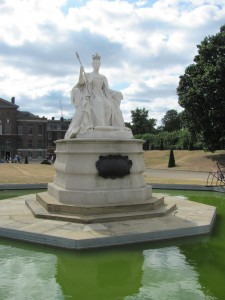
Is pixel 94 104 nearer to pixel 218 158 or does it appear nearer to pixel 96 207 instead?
pixel 96 207

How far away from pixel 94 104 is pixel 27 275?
19.2 feet

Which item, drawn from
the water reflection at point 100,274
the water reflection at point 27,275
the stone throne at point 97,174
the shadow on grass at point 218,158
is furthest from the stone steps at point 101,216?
the shadow on grass at point 218,158

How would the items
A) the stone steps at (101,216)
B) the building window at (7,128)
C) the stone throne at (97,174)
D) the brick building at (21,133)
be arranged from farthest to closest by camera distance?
1. the building window at (7,128)
2. the brick building at (21,133)
3. the stone throne at (97,174)
4. the stone steps at (101,216)

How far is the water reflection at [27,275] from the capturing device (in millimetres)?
5037

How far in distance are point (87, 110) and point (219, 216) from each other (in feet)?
15.1

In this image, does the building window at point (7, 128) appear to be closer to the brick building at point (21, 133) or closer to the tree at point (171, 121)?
the brick building at point (21, 133)

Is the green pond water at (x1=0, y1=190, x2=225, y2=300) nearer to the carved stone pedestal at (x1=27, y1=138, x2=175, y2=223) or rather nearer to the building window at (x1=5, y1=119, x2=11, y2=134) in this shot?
the carved stone pedestal at (x1=27, y1=138, x2=175, y2=223)

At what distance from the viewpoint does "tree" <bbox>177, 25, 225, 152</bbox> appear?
33.7 meters

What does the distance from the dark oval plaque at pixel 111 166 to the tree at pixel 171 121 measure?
304 ft

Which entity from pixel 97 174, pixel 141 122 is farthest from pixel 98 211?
pixel 141 122

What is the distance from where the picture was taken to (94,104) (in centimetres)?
1064

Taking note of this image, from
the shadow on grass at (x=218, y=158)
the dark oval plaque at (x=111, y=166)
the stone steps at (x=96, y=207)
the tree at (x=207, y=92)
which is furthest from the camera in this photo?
the shadow on grass at (x=218, y=158)

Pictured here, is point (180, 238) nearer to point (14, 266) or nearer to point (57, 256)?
point (57, 256)

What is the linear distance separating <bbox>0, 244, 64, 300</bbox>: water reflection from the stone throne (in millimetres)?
1862
